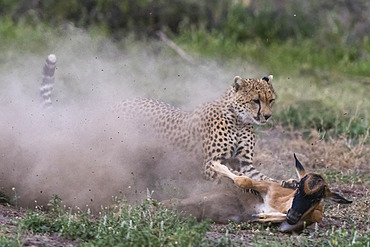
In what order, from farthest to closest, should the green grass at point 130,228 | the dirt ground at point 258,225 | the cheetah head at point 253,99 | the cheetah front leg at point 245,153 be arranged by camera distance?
the cheetah front leg at point 245,153
the cheetah head at point 253,99
the dirt ground at point 258,225
the green grass at point 130,228

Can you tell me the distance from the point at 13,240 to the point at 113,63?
686 cm

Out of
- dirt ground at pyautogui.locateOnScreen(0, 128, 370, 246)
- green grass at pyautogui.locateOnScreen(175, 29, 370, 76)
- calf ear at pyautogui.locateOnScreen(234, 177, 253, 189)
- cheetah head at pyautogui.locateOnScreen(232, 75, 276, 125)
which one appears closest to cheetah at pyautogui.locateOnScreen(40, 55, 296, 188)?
cheetah head at pyautogui.locateOnScreen(232, 75, 276, 125)

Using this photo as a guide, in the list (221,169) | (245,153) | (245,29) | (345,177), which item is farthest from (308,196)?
(245,29)

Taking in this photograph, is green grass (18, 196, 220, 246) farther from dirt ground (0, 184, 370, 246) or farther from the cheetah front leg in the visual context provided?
the cheetah front leg

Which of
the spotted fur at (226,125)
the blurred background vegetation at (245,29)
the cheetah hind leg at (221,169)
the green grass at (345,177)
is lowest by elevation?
the green grass at (345,177)

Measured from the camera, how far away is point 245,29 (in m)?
13.9

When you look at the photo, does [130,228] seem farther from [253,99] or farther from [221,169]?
[253,99]

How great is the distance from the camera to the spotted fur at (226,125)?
616cm

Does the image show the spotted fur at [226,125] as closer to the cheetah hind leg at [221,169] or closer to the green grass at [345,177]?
the cheetah hind leg at [221,169]

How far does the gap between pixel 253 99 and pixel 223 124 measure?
0.40 meters

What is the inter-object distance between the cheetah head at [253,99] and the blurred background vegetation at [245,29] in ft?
14.5

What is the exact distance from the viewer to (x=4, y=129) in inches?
255

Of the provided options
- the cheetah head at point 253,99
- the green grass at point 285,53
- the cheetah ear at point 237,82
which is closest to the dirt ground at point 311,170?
the cheetah head at point 253,99

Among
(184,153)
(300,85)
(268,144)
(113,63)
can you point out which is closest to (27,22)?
(113,63)
